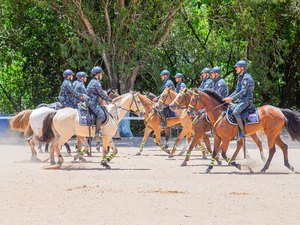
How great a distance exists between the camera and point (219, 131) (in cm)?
1884

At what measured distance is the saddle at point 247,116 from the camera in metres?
18.8

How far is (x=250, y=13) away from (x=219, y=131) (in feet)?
65.8

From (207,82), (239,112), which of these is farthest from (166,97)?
(239,112)

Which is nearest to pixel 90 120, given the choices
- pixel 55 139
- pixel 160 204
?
pixel 55 139

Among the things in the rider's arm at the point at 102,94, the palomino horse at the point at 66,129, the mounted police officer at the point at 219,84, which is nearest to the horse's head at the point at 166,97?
the mounted police officer at the point at 219,84

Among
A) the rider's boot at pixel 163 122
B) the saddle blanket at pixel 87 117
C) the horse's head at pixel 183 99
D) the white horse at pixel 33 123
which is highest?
the horse's head at pixel 183 99

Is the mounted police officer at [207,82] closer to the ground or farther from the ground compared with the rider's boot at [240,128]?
farther from the ground

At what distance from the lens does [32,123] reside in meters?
22.3

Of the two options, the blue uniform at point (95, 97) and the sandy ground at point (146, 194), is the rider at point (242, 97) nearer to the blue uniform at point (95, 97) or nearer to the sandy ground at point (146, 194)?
the sandy ground at point (146, 194)

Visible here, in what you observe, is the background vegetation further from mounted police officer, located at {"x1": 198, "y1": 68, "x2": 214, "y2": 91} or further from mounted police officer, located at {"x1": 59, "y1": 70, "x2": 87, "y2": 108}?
mounted police officer, located at {"x1": 198, "y1": 68, "x2": 214, "y2": 91}

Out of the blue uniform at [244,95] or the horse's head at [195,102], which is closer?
the blue uniform at [244,95]

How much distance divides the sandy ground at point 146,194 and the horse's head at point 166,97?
3602 millimetres

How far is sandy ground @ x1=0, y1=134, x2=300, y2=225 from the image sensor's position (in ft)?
36.2

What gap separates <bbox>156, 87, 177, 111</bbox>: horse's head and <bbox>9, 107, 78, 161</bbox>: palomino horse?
3.98 metres
